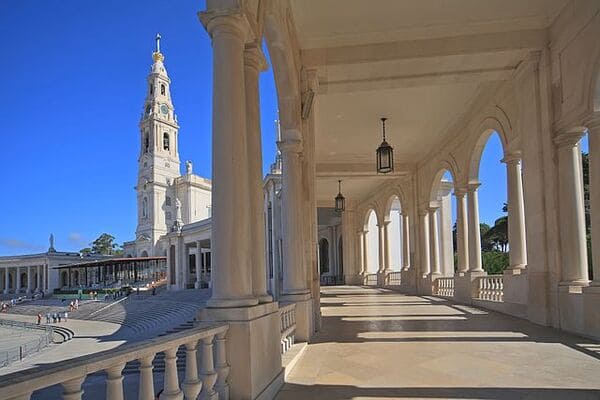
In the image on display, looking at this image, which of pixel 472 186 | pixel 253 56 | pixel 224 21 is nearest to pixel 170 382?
pixel 224 21

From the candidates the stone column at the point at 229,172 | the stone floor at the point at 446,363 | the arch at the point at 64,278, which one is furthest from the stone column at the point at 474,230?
the arch at the point at 64,278

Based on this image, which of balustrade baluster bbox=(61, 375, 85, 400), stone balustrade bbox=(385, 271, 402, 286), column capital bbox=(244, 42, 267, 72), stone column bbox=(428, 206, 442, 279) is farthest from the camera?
stone balustrade bbox=(385, 271, 402, 286)

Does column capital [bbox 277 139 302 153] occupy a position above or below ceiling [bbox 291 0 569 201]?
below

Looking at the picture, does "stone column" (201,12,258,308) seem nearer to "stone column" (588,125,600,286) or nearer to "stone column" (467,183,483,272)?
"stone column" (588,125,600,286)

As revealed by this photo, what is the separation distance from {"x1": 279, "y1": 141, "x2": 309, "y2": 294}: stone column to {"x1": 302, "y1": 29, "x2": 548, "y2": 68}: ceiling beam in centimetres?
271

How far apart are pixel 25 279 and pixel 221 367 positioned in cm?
11772

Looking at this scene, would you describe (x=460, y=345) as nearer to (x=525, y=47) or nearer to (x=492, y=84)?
(x=525, y=47)

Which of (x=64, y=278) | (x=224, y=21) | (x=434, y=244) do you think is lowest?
(x=64, y=278)

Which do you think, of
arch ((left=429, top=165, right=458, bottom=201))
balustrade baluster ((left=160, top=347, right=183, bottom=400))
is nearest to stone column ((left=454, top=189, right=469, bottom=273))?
arch ((left=429, top=165, right=458, bottom=201))

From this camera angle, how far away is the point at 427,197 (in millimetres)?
21594

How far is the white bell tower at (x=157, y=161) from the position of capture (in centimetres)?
8381

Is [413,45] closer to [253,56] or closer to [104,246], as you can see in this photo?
[253,56]

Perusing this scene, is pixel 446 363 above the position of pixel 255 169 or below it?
below

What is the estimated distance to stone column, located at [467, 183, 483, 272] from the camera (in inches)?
666
